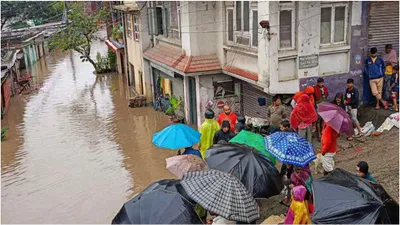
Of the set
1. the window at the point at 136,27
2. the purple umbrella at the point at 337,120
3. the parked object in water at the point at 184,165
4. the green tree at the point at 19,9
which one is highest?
the green tree at the point at 19,9

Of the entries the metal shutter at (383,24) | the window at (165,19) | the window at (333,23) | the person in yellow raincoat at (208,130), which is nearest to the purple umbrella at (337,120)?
the person in yellow raincoat at (208,130)

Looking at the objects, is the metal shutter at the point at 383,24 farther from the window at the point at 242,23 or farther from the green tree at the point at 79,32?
the green tree at the point at 79,32

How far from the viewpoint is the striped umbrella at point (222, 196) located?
5.35 m

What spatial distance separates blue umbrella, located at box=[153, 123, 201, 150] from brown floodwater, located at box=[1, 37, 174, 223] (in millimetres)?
2229

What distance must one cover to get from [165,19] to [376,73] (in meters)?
8.40

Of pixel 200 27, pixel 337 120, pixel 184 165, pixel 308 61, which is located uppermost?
pixel 200 27

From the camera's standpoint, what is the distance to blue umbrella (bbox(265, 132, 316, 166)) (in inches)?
262

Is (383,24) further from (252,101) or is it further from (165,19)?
(165,19)

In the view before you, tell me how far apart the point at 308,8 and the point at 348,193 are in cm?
598

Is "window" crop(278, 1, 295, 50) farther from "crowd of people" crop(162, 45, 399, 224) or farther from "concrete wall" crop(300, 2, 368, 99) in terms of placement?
"crowd of people" crop(162, 45, 399, 224)

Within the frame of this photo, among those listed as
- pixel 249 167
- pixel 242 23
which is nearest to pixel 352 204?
pixel 249 167

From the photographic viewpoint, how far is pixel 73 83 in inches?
1067

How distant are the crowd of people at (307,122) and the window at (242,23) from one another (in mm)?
1957

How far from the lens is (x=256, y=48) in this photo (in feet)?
36.2
